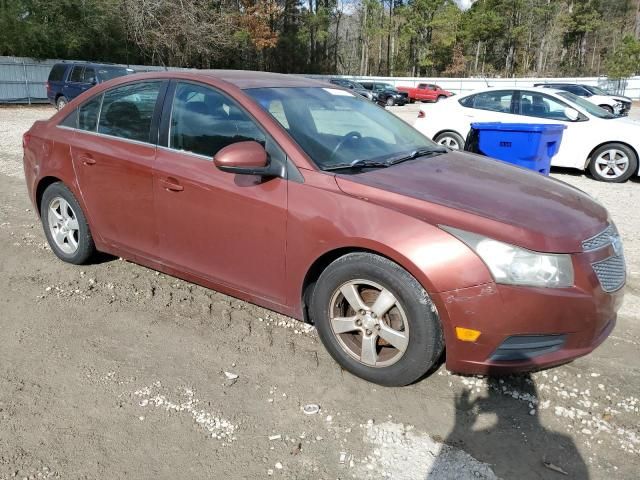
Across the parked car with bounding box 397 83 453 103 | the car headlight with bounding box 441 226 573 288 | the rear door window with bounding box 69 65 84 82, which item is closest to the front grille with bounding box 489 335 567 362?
the car headlight with bounding box 441 226 573 288

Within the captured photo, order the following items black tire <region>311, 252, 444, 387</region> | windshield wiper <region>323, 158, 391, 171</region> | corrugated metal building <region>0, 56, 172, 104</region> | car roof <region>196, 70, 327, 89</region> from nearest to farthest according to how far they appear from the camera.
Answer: black tire <region>311, 252, 444, 387</region> < windshield wiper <region>323, 158, 391, 171</region> < car roof <region>196, 70, 327, 89</region> < corrugated metal building <region>0, 56, 172, 104</region>

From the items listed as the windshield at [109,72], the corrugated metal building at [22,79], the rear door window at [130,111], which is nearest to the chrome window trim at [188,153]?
the rear door window at [130,111]

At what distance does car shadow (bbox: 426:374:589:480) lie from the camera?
2.43m

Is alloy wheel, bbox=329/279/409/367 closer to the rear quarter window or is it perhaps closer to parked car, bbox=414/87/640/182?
parked car, bbox=414/87/640/182

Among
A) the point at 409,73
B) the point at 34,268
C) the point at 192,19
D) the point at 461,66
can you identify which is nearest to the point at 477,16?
the point at 461,66

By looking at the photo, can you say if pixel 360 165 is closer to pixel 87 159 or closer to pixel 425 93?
pixel 87 159

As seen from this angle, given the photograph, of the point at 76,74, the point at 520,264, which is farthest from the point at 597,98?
the point at 520,264

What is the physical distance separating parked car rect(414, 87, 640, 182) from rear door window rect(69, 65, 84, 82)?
1398cm

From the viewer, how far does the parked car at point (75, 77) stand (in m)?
18.5

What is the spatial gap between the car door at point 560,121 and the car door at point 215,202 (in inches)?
289

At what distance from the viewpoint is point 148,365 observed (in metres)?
3.22

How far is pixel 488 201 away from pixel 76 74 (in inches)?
770

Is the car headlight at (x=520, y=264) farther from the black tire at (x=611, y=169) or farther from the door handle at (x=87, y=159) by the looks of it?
the black tire at (x=611, y=169)

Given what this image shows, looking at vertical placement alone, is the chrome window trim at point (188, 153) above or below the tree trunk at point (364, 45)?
below
